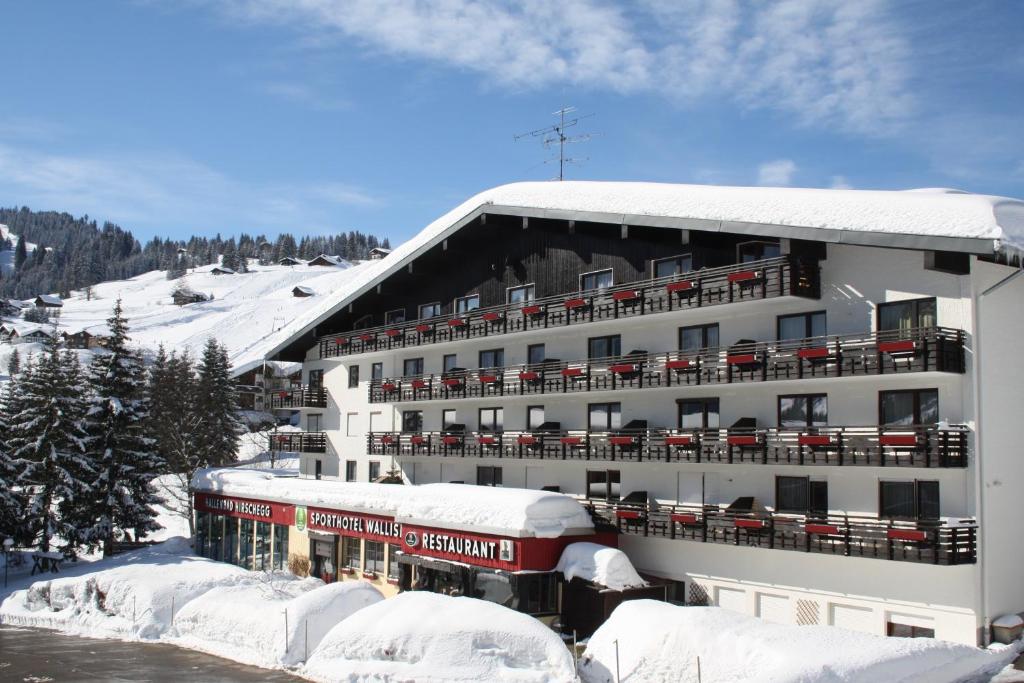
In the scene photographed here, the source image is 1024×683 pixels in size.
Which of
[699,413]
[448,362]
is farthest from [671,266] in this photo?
[448,362]

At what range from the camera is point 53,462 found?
141 ft

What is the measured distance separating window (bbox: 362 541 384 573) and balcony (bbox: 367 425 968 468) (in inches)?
179

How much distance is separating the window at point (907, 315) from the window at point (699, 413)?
6064 mm

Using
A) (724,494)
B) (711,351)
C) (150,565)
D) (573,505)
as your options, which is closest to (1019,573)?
(724,494)

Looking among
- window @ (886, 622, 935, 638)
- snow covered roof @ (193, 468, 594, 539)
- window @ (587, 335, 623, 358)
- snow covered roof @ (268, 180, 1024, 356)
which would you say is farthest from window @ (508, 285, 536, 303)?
window @ (886, 622, 935, 638)

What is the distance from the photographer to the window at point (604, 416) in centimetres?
3266

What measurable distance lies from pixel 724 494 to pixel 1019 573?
8120mm

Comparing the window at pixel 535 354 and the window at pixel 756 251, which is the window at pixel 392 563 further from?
the window at pixel 756 251

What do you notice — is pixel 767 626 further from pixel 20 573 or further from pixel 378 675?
pixel 20 573

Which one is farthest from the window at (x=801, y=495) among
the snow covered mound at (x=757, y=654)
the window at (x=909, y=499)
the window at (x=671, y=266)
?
the window at (x=671, y=266)

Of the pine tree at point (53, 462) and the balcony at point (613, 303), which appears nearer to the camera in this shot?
the balcony at point (613, 303)

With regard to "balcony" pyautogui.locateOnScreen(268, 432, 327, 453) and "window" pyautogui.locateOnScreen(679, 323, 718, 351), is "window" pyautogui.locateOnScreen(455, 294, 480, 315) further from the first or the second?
"balcony" pyautogui.locateOnScreen(268, 432, 327, 453)

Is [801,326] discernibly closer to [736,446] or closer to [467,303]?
[736,446]

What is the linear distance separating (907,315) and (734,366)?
197 inches
